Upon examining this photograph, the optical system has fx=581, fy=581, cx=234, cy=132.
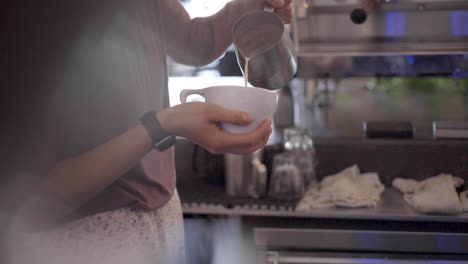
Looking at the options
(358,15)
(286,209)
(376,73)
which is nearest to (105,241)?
(286,209)

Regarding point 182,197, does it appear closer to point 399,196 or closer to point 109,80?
point 399,196

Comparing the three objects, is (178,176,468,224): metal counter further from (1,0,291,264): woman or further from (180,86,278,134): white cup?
(180,86,278,134): white cup

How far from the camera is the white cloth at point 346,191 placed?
63.1 inches

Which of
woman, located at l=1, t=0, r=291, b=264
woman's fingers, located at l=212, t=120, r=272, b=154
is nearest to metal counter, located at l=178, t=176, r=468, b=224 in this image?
woman, located at l=1, t=0, r=291, b=264

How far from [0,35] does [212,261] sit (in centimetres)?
103

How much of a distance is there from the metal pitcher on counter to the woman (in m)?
0.05

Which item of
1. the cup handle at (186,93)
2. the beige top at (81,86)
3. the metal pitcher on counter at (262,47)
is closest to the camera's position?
the beige top at (81,86)

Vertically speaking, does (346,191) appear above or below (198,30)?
below

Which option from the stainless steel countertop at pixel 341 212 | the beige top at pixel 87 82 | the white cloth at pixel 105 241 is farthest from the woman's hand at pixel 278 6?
the stainless steel countertop at pixel 341 212

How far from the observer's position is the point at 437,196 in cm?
153

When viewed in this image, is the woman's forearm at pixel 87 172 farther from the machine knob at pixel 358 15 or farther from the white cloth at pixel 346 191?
the machine knob at pixel 358 15

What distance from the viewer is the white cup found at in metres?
0.90

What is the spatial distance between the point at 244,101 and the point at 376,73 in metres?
1.33

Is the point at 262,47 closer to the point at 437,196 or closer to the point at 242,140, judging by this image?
the point at 242,140
